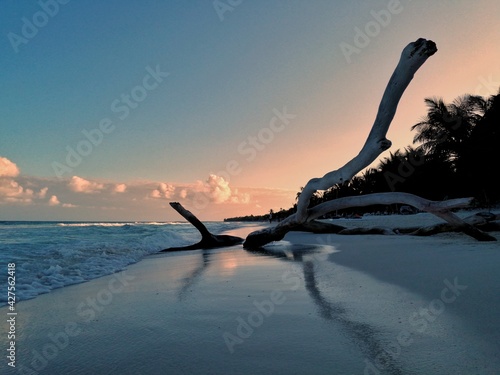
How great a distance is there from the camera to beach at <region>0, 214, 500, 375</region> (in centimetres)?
188

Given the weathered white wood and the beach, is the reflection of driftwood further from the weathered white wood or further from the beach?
the beach

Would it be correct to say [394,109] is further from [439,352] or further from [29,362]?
[29,362]

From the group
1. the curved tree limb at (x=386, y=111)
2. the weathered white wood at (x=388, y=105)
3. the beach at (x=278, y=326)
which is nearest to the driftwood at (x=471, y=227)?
the beach at (x=278, y=326)

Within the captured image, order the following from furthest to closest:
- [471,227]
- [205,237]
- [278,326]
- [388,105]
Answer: [205,237] → [471,227] → [388,105] → [278,326]

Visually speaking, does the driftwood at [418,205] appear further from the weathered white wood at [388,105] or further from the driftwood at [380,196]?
the weathered white wood at [388,105]

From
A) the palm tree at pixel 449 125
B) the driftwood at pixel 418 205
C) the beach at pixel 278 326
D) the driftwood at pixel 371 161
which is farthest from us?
the palm tree at pixel 449 125

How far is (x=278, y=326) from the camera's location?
251cm

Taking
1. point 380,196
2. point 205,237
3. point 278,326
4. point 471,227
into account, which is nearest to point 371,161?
point 380,196

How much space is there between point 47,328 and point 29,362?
839 mm

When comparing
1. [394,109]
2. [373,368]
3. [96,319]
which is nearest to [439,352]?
[373,368]

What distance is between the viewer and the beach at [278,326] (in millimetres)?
1875

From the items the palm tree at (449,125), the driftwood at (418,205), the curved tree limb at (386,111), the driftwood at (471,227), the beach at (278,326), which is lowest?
the beach at (278,326)

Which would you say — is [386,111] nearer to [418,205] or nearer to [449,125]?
[418,205]

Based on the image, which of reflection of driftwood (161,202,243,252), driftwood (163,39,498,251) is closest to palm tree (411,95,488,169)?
driftwood (163,39,498,251)
